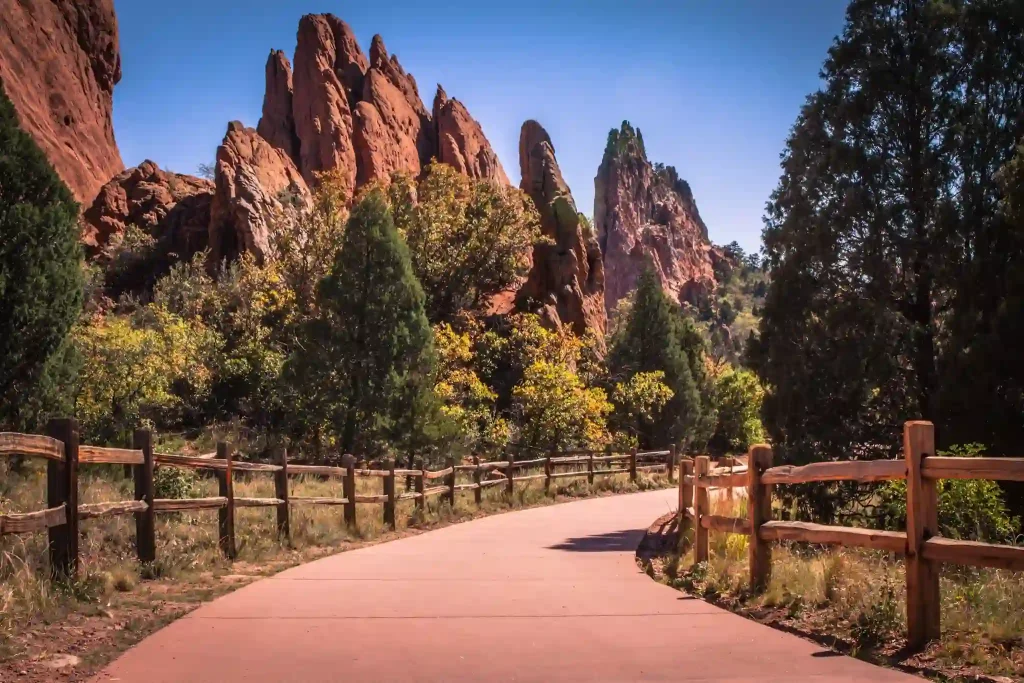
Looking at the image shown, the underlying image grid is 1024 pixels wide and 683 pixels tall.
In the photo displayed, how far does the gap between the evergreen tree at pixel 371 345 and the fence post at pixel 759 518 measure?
1930 cm

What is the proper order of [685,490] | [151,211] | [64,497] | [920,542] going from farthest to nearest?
[151,211]
[685,490]
[64,497]
[920,542]

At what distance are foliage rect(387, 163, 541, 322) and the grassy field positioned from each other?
858 inches

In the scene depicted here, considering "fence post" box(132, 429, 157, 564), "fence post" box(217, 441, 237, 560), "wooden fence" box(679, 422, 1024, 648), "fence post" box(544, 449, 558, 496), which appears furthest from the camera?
"fence post" box(544, 449, 558, 496)

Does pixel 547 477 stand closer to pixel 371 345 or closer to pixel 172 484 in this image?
pixel 371 345

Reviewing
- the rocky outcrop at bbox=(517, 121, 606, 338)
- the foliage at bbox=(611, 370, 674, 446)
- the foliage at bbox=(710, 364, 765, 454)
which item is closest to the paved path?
the foliage at bbox=(611, 370, 674, 446)

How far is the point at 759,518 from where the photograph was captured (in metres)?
8.67

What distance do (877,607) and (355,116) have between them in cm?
7700

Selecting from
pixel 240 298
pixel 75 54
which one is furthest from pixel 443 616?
pixel 75 54

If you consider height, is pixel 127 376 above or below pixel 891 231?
below

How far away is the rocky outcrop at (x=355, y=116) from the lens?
76.9 m

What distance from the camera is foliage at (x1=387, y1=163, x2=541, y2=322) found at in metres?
41.8

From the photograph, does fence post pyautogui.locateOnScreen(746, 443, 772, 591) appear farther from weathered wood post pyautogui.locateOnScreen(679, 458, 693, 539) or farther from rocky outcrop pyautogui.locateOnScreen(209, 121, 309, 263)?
rocky outcrop pyautogui.locateOnScreen(209, 121, 309, 263)

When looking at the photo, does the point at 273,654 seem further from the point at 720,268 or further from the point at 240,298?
the point at 720,268

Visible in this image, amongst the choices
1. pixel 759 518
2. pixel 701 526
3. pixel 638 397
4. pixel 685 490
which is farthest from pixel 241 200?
pixel 759 518
